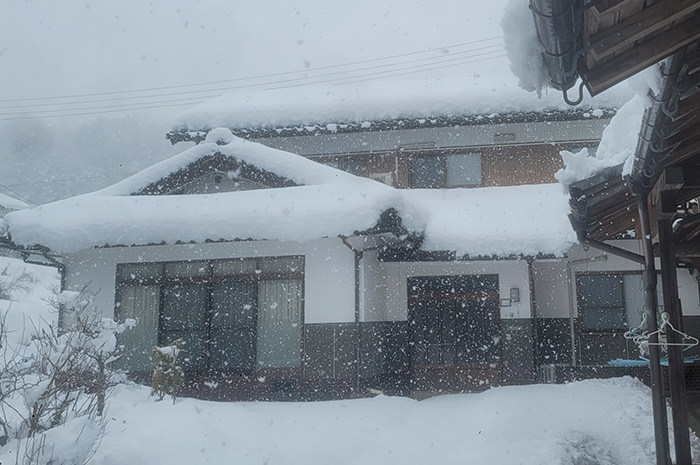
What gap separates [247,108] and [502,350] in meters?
8.27

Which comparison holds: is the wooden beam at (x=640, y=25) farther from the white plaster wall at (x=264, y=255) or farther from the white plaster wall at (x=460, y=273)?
the white plaster wall at (x=460, y=273)

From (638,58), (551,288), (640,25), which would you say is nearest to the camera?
(640,25)

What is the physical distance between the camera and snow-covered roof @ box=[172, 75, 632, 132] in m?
12.6

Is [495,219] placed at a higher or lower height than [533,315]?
higher

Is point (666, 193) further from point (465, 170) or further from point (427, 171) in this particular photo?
point (427, 171)

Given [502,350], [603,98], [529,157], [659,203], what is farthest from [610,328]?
[659,203]

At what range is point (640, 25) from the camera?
2.43 meters

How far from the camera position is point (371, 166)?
44.2 ft

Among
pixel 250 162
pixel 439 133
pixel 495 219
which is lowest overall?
pixel 495 219

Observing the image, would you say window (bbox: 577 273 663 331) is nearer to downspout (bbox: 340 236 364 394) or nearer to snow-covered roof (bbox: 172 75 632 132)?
snow-covered roof (bbox: 172 75 632 132)

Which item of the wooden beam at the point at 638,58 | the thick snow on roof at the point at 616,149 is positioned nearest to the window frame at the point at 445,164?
the thick snow on roof at the point at 616,149

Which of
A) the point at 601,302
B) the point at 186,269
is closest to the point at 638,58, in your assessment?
the point at 186,269

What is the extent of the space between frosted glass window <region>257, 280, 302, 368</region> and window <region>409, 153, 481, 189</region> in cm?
438

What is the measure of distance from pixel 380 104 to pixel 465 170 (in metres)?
2.44
